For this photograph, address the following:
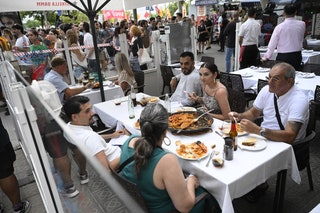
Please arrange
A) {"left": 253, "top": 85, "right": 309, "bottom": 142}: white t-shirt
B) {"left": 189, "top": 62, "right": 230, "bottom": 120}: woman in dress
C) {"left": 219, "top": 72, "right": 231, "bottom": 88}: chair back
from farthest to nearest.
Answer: {"left": 219, "top": 72, "right": 231, "bottom": 88}: chair back → {"left": 189, "top": 62, "right": 230, "bottom": 120}: woman in dress → {"left": 253, "top": 85, "right": 309, "bottom": 142}: white t-shirt

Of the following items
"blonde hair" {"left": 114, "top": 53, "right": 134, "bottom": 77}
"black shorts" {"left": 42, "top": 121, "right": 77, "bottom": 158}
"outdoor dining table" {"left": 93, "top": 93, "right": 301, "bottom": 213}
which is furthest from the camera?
"blonde hair" {"left": 114, "top": 53, "right": 134, "bottom": 77}

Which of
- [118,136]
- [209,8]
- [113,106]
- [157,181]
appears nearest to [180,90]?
[113,106]

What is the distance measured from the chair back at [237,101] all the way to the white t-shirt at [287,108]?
1.26ft

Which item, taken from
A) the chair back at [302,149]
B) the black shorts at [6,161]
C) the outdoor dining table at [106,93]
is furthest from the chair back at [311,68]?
the black shorts at [6,161]

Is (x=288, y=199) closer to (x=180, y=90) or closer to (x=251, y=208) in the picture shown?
(x=251, y=208)

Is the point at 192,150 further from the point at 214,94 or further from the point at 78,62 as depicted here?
the point at 78,62

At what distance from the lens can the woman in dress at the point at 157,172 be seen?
5.49 ft

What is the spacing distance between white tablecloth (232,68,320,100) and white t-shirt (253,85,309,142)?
124 centimetres

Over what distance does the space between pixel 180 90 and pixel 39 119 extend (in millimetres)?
2807

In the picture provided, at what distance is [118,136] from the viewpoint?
9.81 ft

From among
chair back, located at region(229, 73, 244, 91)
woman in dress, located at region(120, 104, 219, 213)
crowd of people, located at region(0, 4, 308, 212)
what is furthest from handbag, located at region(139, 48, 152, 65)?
woman in dress, located at region(120, 104, 219, 213)

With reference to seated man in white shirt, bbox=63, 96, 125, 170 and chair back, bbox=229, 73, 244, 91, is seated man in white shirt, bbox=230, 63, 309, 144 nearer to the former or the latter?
seated man in white shirt, bbox=63, 96, 125, 170

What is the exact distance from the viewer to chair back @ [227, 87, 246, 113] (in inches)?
132

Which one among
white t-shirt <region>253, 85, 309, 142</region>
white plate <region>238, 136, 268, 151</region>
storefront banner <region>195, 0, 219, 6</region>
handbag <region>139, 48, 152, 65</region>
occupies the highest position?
storefront banner <region>195, 0, 219, 6</region>
